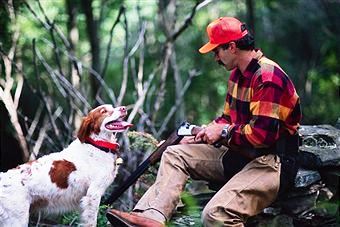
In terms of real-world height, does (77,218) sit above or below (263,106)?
below

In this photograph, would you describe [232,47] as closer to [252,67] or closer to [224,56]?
[224,56]

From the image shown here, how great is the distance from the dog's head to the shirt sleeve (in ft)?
3.93

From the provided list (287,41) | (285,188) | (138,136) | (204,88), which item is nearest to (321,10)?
(287,41)

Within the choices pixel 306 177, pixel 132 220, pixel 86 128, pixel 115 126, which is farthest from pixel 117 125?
pixel 306 177

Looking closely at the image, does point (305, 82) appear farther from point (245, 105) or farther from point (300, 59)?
point (245, 105)

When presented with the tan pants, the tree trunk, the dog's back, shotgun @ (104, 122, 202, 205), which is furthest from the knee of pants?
the tree trunk

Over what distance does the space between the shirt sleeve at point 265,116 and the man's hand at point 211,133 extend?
225 mm

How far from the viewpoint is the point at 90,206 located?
5199mm

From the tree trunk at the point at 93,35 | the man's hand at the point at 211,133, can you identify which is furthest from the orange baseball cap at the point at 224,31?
the tree trunk at the point at 93,35

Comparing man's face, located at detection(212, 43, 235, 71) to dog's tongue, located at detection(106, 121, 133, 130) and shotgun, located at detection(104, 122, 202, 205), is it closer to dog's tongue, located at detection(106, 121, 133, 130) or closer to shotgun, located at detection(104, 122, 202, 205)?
shotgun, located at detection(104, 122, 202, 205)

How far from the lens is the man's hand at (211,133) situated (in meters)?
4.86

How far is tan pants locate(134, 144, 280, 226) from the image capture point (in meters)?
4.58

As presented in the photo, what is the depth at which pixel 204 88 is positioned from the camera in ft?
53.3

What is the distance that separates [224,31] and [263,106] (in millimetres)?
740
